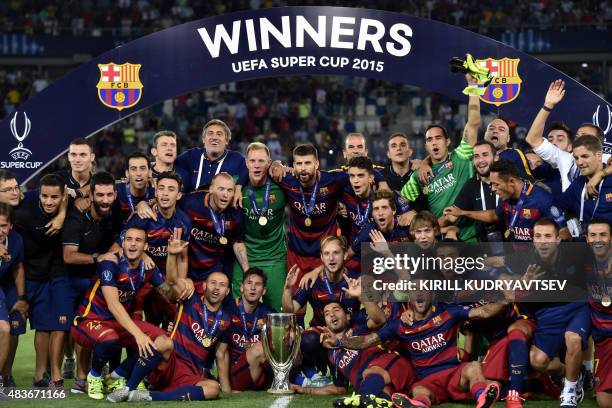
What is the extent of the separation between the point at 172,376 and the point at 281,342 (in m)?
0.86

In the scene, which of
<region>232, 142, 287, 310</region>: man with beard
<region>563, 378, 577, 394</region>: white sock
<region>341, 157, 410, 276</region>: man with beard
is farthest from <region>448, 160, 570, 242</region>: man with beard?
<region>232, 142, 287, 310</region>: man with beard

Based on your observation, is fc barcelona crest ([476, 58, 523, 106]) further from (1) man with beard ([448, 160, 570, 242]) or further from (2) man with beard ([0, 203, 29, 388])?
(2) man with beard ([0, 203, 29, 388])

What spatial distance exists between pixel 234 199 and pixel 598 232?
9.47 feet

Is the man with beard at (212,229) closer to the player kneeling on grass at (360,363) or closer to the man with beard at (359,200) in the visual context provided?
the man with beard at (359,200)

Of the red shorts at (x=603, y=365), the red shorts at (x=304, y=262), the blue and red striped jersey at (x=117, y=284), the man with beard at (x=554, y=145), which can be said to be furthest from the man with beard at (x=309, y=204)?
the red shorts at (x=603, y=365)

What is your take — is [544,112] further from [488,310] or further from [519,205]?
[488,310]

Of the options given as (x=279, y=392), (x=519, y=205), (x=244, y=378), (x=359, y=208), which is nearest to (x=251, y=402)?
(x=279, y=392)

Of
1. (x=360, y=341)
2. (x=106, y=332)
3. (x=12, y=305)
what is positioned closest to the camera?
(x=360, y=341)

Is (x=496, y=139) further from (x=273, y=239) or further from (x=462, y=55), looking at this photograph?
(x=273, y=239)

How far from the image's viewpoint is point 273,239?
28.6 feet

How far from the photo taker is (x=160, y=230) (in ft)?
26.2

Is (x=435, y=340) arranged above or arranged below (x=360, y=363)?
above

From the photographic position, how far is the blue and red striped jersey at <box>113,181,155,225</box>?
8281 mm

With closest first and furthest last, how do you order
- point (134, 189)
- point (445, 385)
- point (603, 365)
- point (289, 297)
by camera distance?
point (603, 365) → point (445, 385) → point (289, 297) → point (134, 189)
